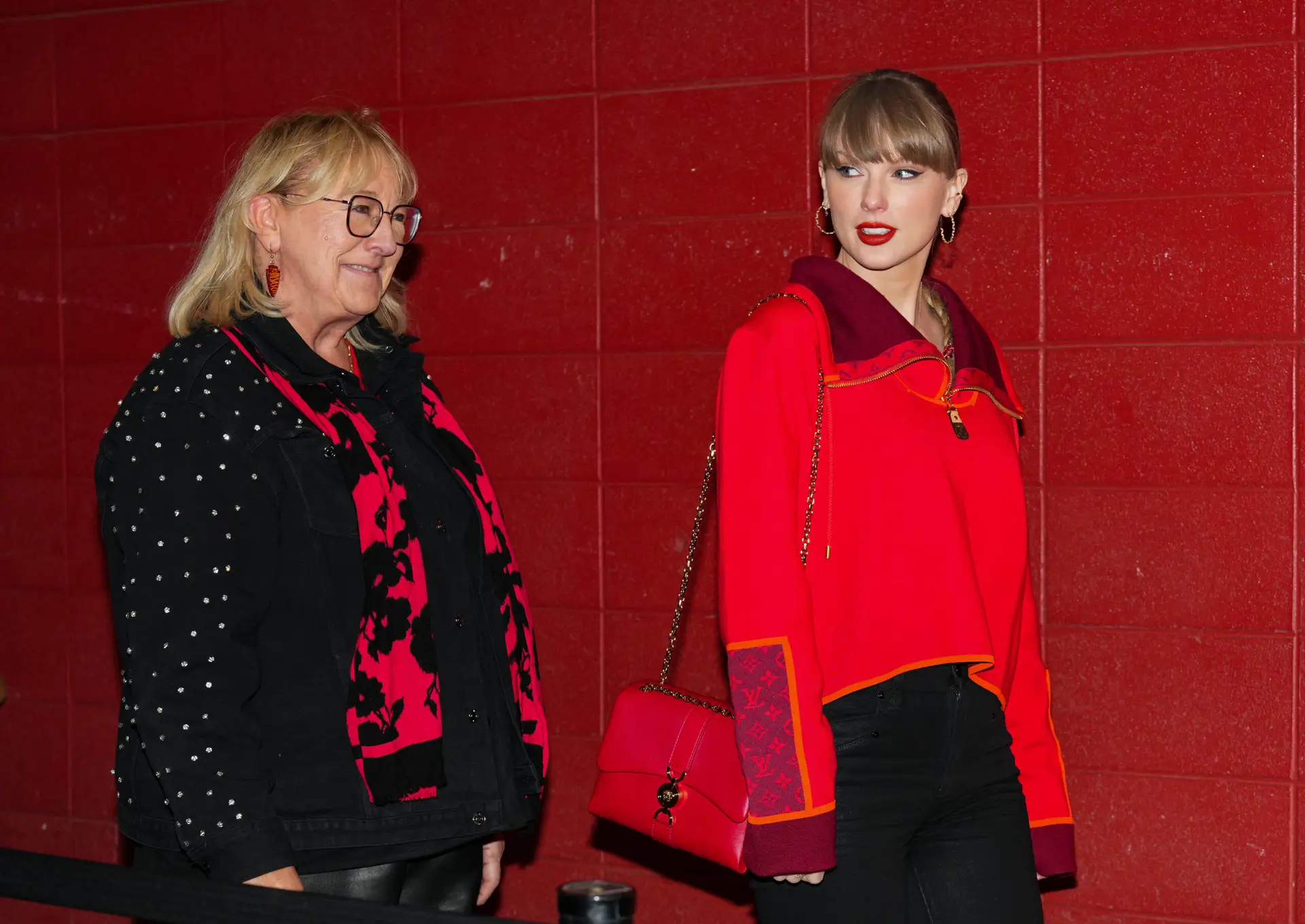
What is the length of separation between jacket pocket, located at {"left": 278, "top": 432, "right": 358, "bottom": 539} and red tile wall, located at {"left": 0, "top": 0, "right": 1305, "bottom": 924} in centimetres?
129

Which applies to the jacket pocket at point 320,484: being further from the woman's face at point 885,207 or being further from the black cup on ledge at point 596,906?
the woman's face at point 885,207

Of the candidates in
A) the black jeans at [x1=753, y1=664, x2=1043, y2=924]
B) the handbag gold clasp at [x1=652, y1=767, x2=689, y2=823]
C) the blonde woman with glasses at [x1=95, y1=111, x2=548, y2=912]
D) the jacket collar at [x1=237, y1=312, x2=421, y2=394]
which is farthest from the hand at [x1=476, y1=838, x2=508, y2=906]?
the jacket collar at [x1=237, y1=312, x2=421, y2=394]

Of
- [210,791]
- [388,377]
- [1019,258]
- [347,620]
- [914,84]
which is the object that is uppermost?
[914,84]

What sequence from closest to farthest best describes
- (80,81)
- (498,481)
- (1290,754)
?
(1290,754), (498,481), (80,81)

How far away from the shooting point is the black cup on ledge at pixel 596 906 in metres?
1.17

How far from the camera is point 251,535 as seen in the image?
164 centimetres

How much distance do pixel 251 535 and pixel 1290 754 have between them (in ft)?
6.43

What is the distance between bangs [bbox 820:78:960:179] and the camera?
1956mm

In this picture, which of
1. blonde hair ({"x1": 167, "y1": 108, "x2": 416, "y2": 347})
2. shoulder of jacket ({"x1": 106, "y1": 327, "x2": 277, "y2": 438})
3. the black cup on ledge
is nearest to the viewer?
the black cup on ledge

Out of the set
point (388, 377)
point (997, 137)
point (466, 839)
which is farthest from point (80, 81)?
point (466, 839)

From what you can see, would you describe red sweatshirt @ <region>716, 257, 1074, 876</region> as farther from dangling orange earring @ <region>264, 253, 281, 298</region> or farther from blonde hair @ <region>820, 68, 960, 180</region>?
dangling orange earring @ <region>264, 253, 281, 298</region>

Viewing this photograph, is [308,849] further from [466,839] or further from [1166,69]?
[1166,69]

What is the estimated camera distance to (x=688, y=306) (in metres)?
2.95

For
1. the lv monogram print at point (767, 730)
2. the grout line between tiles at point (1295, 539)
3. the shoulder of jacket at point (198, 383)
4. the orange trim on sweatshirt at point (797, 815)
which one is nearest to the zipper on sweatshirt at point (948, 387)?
the lv monogram print at point (767, 730)
